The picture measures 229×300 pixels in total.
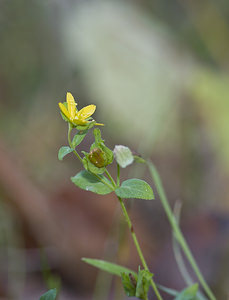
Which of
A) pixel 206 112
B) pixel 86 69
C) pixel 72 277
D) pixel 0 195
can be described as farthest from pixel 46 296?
pixel 86 69

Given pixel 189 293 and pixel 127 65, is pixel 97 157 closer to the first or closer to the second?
pixel 189 293

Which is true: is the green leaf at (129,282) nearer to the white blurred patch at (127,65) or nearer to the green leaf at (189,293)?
the green leaf at (189,293)

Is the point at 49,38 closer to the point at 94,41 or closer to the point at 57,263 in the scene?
the point at 94,41

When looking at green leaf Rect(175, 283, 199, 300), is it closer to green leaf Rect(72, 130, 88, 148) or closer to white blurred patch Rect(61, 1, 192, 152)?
green leaf Rect(72, 130, 88, 148)

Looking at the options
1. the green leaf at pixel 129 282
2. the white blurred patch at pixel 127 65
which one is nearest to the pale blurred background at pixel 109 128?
the white blurred patch at pixel 127 65

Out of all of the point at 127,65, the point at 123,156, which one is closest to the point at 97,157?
the point at 123,156

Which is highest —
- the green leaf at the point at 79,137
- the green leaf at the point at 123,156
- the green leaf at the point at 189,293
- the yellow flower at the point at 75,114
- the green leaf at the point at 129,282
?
the yellow flower at the point at 75,114
